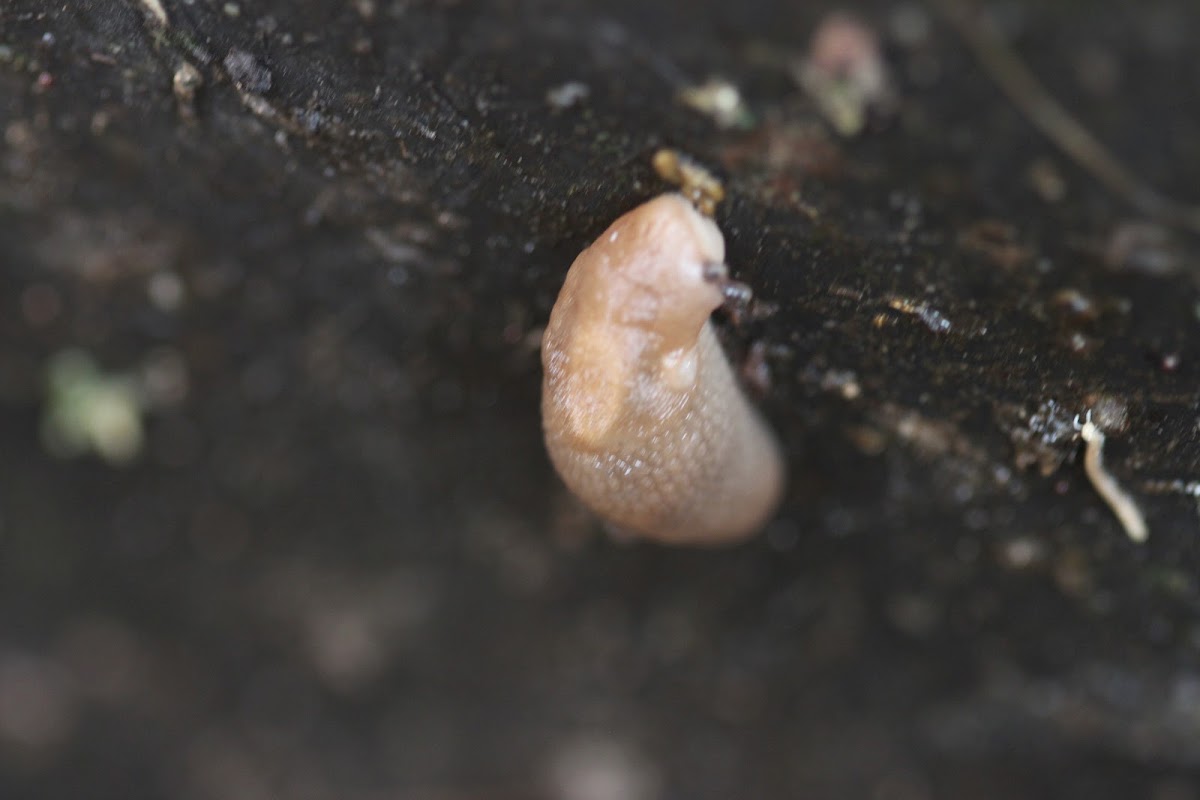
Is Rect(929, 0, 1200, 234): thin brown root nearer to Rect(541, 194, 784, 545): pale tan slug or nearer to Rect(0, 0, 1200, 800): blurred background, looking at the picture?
Rect(0, 0, 1200, 800): blurred background

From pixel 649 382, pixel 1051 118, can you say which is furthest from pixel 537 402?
pixel 1051 118

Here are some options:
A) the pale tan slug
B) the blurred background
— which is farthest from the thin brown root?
the pale tan slug

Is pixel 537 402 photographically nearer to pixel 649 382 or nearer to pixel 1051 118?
pixel 649 382

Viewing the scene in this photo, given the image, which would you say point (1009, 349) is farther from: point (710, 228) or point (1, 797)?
point (1, 797)

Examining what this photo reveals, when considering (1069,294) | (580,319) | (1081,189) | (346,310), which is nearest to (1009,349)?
(1069,294)

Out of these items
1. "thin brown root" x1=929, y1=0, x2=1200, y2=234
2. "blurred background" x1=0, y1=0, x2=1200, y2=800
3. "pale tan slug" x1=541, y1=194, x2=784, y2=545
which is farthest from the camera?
"thin brown root" x1=929, y1=0, x2=1200, y2=234

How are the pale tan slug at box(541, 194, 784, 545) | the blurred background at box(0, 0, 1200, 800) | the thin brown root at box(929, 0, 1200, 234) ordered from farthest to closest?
1. the thin brown root at box(929, 0, 1200, 234)
2. the blurred background at box(0, 0, 1200, 800)
3. the pale tan slug at box(541, 194, 784, 545)

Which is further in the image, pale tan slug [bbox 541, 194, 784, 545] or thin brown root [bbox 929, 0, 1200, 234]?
thin brown root [bbox 929, 0, 1200, 234]

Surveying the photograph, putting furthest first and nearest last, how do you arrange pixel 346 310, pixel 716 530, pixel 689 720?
pixel 689 720 < pixel 346 310 < pixel 716 530
